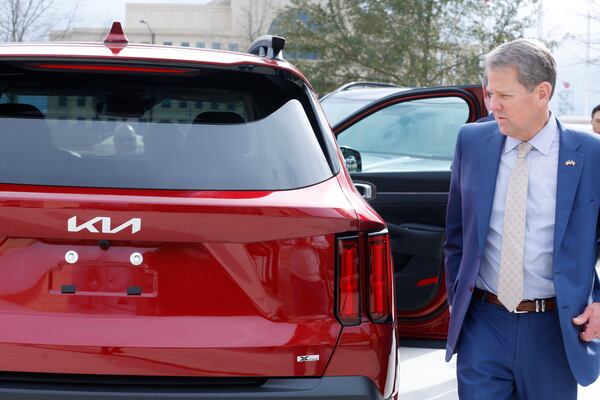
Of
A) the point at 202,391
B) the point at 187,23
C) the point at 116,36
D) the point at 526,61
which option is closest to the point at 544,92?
the point at 526,61

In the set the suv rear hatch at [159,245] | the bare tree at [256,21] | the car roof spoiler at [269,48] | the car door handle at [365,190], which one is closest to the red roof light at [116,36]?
the car roof spoiler at [269,48]

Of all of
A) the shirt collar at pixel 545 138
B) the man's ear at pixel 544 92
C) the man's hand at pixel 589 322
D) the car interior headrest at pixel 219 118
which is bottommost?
the man's hand at pixel 589 322

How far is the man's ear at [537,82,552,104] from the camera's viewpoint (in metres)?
3.28

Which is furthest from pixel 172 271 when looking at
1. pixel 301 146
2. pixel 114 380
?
pixel 301 146

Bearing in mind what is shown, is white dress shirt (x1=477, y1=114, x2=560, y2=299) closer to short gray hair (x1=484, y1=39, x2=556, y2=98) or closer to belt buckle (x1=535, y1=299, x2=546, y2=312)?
belt buckle (x1=535, y1=299, x2=546, y2=312)

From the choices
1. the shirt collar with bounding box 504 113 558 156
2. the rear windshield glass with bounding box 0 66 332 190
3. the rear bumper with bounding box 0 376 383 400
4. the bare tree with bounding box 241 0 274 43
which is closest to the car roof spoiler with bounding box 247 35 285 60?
the rear windshield glass with bounding box 0 66 332 190

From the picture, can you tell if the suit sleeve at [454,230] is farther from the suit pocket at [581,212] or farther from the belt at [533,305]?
the suit pocket at [581,212]

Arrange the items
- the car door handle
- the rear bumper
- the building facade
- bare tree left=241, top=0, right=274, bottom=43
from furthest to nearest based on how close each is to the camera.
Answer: the building facade → bare tree left=241, top=0, right=274, bottom=43 → the car door handle → the rear bumper

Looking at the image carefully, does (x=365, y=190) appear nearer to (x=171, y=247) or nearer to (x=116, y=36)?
(x=116, y=36)

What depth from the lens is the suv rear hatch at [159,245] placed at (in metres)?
3.02

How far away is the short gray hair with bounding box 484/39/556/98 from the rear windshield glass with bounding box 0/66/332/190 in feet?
2.10

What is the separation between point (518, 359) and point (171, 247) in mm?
1149

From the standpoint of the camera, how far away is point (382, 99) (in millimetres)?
6242

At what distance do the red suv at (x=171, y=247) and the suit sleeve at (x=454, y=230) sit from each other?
0.34 m
